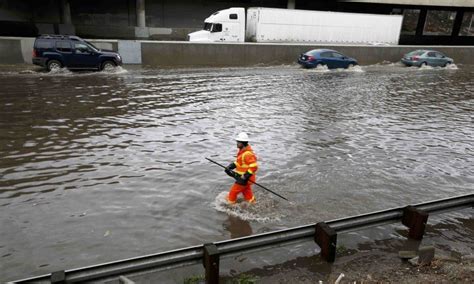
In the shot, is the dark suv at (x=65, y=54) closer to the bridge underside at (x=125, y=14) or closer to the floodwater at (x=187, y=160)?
the floodwater at (x=187, y=160)

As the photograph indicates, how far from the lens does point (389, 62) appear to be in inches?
1247

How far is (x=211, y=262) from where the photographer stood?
470 centimetres

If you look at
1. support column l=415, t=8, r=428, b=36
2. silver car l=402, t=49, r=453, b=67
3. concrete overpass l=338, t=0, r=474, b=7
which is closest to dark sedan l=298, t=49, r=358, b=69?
silver car l=402, t=49, r=453, b=67

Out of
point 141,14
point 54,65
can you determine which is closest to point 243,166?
point 54,65

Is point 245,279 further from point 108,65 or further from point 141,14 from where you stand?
point 141,14

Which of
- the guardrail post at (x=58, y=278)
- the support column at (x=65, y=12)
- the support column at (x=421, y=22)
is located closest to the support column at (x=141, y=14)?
the support column at (x=65, y=12)

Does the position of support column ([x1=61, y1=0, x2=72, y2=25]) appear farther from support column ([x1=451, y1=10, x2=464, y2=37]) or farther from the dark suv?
support column ([x1=451, y1=10, x2=464, y2=37])

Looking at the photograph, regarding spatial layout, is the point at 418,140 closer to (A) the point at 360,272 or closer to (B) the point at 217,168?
(B) the point at 217,168

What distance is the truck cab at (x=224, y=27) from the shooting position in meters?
28.0

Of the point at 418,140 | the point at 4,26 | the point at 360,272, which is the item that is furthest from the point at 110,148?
the point at 4,26

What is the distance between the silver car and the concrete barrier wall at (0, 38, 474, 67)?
1.79 metres

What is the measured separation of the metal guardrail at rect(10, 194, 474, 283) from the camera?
4.29 m

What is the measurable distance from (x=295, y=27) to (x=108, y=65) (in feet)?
51.7

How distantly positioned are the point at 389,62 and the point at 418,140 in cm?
2181
